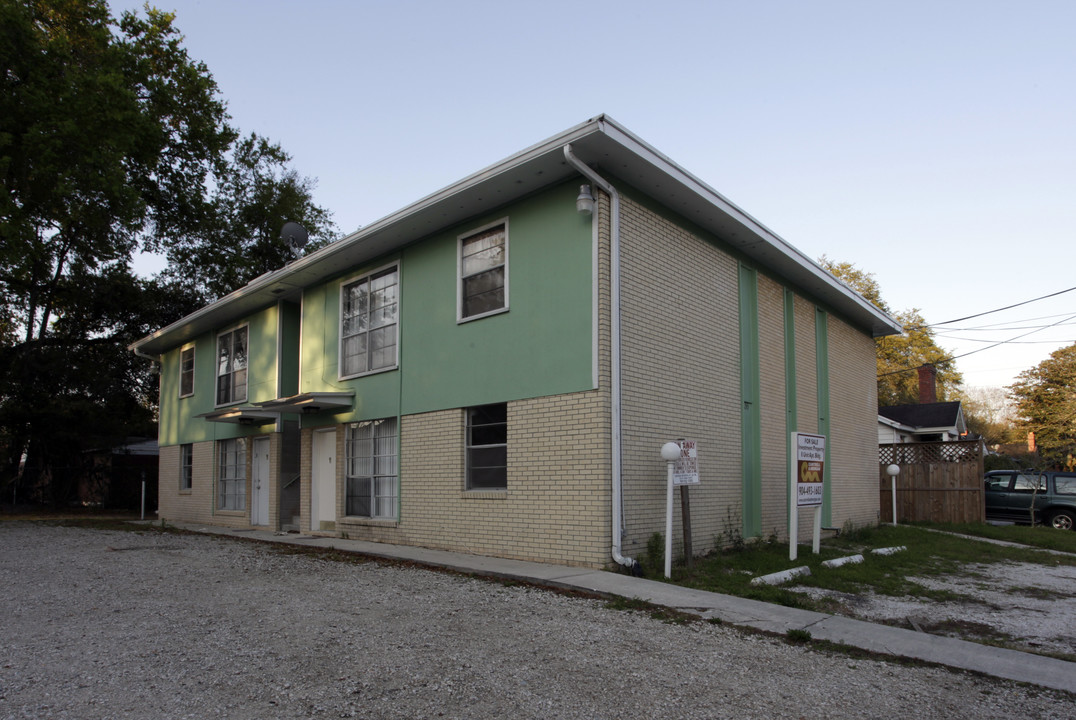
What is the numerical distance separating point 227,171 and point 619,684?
26238 millimetres

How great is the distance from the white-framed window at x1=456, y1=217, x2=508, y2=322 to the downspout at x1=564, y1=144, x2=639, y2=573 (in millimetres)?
1765

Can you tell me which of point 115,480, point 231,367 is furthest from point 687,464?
point 115,480

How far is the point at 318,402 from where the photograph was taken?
13141 millimetres

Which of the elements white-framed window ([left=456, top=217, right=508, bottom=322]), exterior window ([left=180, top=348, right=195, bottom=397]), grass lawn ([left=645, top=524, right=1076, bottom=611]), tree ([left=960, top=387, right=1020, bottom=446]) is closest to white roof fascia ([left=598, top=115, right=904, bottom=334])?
white-framed window ([left=456, top=217, right=508, bottom=322])

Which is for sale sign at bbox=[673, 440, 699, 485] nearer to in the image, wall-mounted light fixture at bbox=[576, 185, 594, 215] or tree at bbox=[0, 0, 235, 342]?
wall-mounted light fixture at bbox=[576, 185, 594, 215]

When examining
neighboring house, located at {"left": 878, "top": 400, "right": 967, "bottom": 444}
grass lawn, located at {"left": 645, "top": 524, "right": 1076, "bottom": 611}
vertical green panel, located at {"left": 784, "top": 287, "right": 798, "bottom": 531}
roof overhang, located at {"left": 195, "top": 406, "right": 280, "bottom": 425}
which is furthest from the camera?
neighboring house, located at {"left": 878, "top": 400, "right": 967, "bottom": 444}

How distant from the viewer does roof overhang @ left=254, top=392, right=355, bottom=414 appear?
1300 cm

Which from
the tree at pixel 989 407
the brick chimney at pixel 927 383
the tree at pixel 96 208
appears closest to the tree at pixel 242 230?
the tree at pixel 96 208

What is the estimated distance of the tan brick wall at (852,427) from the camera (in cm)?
1546

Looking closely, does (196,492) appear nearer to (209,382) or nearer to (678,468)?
(209,382)

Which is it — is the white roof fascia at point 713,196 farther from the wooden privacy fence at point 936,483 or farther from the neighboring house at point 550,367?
the wooden privacy fence at point 936,483

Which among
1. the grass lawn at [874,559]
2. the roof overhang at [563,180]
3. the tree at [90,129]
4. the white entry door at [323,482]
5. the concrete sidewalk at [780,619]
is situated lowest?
the grass lawn at [874,559]

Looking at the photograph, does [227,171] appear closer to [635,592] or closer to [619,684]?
[635,592]

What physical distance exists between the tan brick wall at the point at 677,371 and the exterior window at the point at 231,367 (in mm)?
10616
